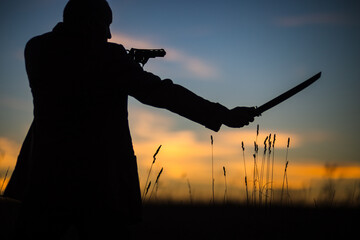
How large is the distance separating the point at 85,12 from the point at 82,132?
0.76m

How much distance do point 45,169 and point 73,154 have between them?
187mm

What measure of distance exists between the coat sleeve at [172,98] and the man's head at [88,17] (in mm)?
304

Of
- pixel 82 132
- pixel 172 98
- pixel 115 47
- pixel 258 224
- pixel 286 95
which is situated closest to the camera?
pixel 82 132

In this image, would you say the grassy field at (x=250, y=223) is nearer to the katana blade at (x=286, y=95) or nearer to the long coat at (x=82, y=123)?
the katana blade at (x=286, y=95)

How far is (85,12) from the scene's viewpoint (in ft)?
7.54

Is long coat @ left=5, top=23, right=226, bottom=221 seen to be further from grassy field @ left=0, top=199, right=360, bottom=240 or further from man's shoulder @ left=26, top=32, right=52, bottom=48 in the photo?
grassy field @ left=0, top=199, right=360, bottom=240

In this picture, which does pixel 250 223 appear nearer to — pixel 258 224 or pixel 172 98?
pixel 258 224

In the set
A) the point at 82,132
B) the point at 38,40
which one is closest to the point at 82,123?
the point at 82,132

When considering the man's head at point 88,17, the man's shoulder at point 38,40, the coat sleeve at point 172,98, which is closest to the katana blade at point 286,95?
the coat sleeve at point 172,98

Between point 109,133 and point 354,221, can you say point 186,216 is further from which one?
point 109,133

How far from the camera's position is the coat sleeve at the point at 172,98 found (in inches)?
88.8

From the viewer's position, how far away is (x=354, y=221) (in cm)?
460

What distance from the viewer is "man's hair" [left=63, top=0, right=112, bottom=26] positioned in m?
2.29

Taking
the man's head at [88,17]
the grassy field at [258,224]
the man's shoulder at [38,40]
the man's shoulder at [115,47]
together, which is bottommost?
the grassy field at [258,224]
